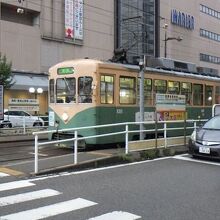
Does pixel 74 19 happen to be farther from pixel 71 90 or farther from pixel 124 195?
pixel 124 195

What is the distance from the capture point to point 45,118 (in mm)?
30938

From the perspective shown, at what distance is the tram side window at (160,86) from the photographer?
18.1 metres

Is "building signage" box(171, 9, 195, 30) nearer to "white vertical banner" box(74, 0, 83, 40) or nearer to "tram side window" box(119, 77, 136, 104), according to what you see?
"white vertical banner" box(74, 0, 83, 40)

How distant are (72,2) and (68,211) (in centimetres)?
4084

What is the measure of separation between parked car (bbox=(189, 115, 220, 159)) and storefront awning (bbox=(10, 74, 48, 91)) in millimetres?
27542

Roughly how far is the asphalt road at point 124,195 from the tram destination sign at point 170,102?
5139mm

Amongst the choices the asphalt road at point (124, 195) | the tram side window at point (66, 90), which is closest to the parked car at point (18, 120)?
the tram side window at point (66, 90)

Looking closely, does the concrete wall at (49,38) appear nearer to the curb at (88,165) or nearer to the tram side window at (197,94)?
the tram side window at (197,94)

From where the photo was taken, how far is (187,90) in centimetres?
1983

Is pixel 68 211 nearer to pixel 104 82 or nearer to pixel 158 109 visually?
pixel 104 82

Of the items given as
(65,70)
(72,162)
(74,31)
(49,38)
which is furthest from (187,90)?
(74,31)

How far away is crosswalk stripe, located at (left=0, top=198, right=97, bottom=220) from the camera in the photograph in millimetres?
7311

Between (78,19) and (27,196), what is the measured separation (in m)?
40.2

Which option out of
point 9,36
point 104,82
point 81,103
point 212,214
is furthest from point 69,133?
point 9,36
